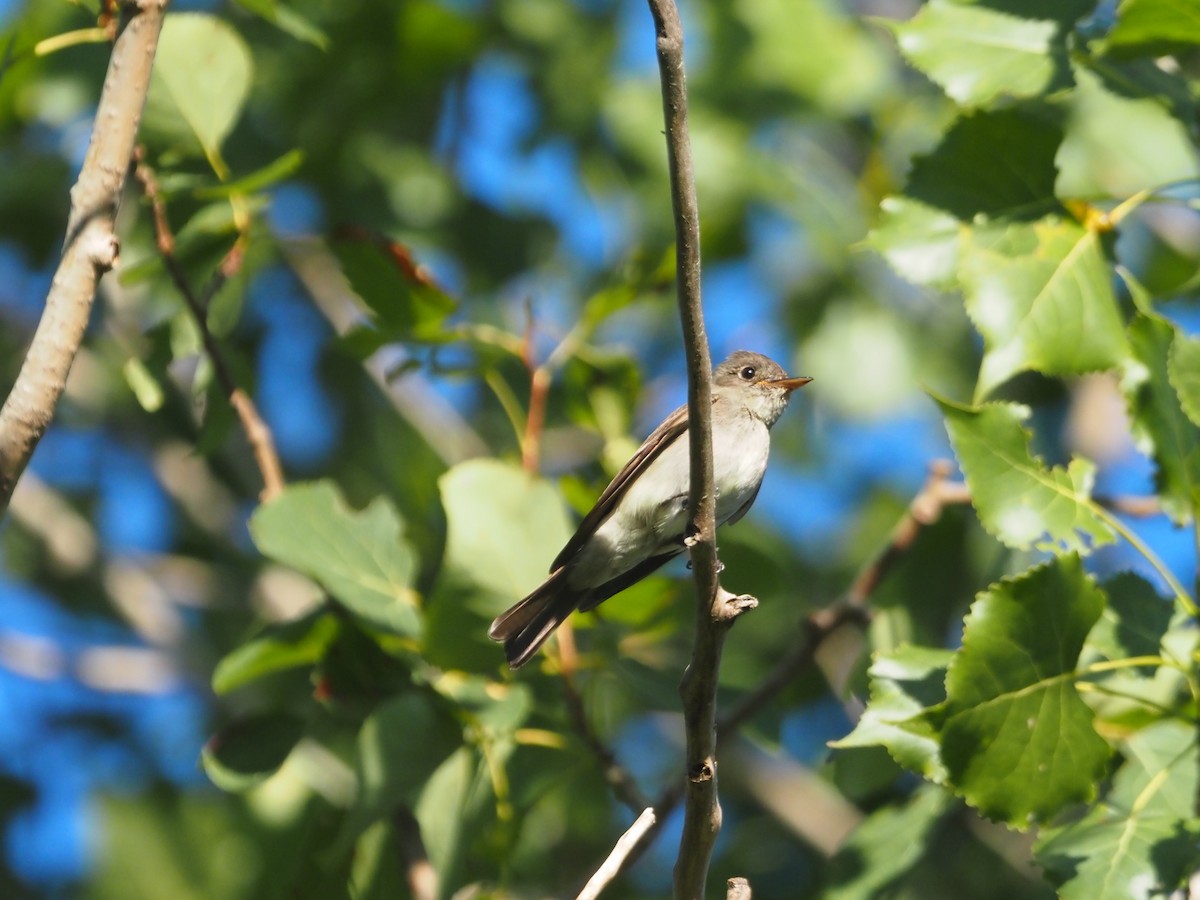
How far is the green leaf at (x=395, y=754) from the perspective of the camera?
3461mm

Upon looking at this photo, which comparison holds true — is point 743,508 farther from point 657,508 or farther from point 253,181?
point 253,181

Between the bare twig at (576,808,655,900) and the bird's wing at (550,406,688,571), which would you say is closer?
the bare twig at (576,808,655,900)

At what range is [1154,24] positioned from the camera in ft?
10.7

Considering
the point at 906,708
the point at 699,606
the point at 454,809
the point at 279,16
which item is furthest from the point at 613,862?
the point at 279,16

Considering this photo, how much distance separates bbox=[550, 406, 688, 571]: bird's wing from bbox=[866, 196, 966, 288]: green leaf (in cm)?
78

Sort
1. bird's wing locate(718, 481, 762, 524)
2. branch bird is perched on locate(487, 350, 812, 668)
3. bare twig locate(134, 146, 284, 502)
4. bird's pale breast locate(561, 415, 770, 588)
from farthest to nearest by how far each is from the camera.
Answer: bird's wing locate(718, 481, 762, 524)
bird's pale breast locate(561, 415, 770, 588)
branch bird is perched on locate(487, 350, 812, 668)
bare twig locate(134, 146, 284, 502)

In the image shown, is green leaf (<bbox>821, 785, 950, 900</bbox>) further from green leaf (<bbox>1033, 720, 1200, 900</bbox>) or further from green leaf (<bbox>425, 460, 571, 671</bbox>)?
green leaf (<bbox>425, 460, 571, 671</bbox>)

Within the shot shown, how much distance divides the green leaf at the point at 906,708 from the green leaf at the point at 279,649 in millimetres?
1539

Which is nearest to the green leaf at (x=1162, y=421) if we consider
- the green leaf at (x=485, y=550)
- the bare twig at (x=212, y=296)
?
the green leaf at (x=485, y=550)

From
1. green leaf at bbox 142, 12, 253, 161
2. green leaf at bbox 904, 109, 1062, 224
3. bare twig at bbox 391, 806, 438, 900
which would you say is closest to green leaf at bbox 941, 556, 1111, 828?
green leaf at bbox 904, 109, 1062, 224

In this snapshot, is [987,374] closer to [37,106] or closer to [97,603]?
[37,106]

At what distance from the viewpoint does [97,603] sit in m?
6.30

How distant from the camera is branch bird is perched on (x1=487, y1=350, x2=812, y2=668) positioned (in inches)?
154

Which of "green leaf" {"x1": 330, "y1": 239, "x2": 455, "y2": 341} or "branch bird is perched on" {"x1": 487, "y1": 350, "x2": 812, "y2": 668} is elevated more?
"green leaf" {"x1": 330, "y1": 239, "x2": 455, "y2": 341}
